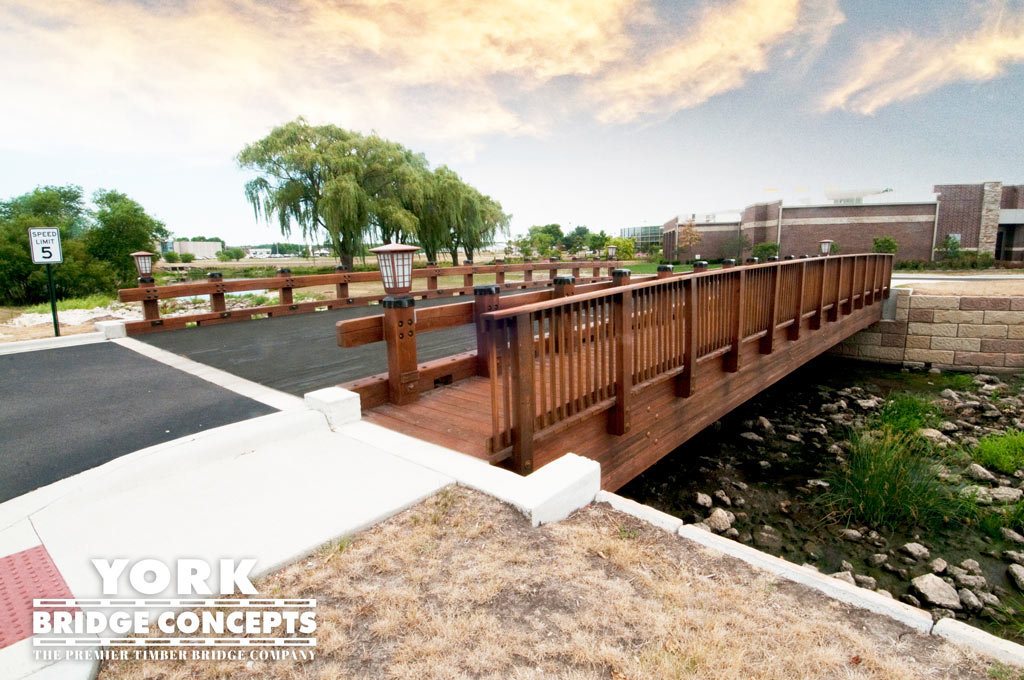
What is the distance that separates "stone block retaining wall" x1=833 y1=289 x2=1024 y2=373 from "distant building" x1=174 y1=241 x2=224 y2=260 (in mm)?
107969

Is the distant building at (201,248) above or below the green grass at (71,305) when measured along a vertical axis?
above

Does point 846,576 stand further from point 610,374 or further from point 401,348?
point 401,348

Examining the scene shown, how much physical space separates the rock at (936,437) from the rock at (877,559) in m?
3.89

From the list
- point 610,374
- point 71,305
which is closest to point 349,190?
point 71,305

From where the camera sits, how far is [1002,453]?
697 cm

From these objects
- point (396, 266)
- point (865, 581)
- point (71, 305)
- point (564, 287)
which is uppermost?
point (396, 266)

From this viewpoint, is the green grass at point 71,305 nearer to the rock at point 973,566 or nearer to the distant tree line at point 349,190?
the distant tree line at point 349,190

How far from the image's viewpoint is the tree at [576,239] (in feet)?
254

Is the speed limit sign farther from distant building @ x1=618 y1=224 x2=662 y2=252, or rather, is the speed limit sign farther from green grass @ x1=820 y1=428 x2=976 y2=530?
distant building @ x1=618 y1=224 x2=662 y2=252

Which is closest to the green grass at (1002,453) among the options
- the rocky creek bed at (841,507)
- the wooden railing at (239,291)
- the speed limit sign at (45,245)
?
the rocky creek bed at (841,507)

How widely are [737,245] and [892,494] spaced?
40492 mm

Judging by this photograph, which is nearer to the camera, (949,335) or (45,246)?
(45,246)

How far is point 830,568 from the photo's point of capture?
15.0 ft

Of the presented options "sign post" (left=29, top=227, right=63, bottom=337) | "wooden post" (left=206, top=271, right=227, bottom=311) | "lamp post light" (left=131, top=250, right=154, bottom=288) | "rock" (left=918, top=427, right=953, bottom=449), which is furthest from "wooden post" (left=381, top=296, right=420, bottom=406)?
"rock" (left=918, top=427, right=953, bottom=449)
